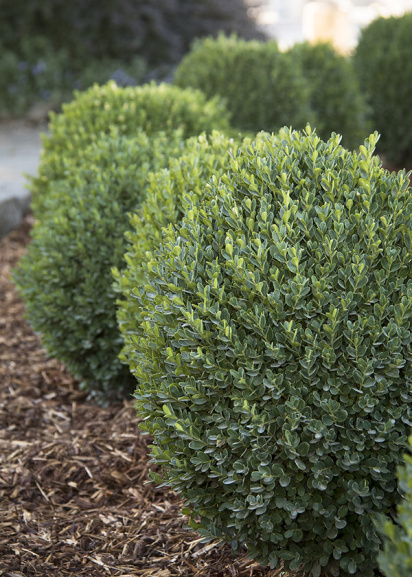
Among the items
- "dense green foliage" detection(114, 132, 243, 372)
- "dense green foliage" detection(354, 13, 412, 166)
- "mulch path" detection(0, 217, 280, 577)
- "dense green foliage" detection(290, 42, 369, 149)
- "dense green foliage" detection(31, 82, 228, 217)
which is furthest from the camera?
"dense green foliage" detection(354, 13, 412, 166)

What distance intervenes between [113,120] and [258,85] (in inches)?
73.4

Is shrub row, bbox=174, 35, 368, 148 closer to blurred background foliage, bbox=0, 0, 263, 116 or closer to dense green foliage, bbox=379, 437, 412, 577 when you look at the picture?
blurred background foliage, bbox=0, 0, 263, 116

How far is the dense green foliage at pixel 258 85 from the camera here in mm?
5398

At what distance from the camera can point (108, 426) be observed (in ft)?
10.9

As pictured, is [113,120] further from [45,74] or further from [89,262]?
[45,74]

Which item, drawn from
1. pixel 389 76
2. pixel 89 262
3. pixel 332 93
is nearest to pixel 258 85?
pixel 332 93

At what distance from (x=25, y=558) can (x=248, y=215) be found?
1501 millimetres

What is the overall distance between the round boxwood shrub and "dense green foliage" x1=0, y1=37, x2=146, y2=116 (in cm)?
798

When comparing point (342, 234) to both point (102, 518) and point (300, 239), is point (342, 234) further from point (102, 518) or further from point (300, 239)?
point (102, 518)

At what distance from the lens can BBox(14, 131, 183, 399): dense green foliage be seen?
10.5 feet

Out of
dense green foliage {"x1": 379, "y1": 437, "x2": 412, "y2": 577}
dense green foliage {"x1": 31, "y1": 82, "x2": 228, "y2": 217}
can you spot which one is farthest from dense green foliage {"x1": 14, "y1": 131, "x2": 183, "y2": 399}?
dense green foliage {"x1": 379, "y1": 437, "x2": 412, "y2": 577}

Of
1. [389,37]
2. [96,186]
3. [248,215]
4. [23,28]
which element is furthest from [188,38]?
[248,215]

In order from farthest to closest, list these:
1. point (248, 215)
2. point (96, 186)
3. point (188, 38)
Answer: point (188, 38) → point (96, 186) → point (248, 215)

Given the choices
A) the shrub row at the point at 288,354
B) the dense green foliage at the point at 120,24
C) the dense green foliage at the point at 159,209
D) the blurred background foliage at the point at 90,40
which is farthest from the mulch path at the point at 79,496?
the dense green foliage at the point at 120,24
